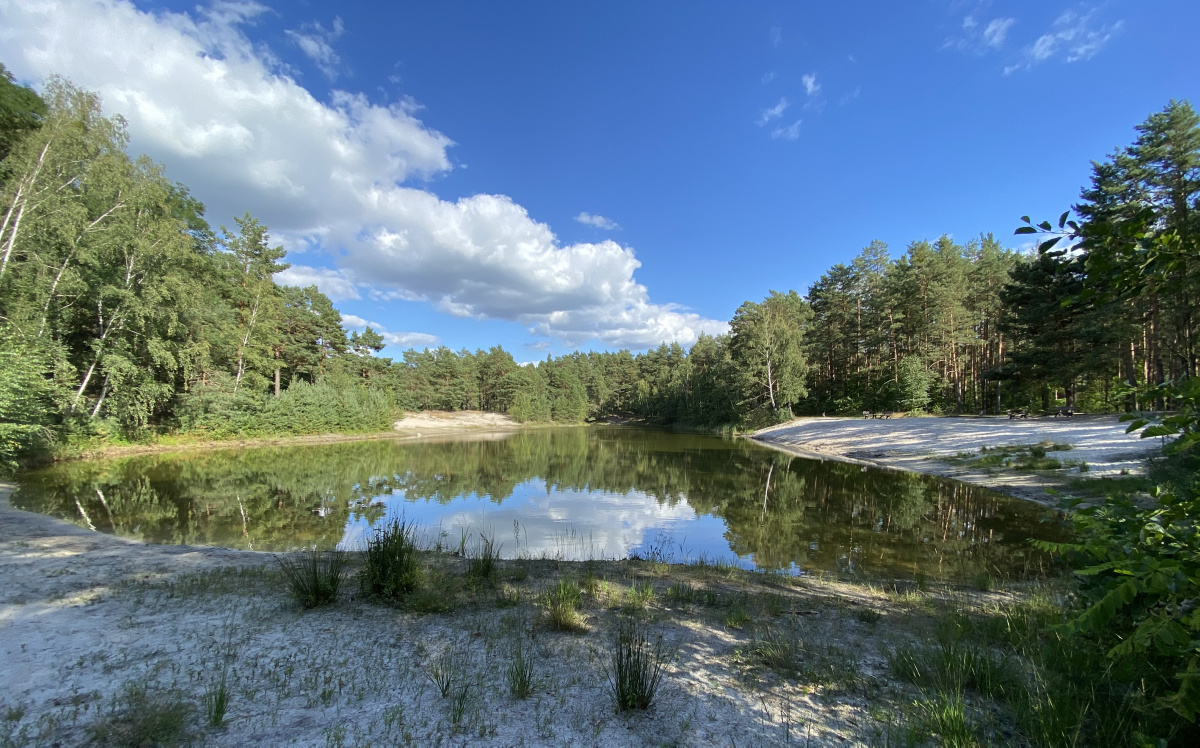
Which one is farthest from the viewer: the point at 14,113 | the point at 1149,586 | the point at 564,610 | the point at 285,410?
the point at 285,410

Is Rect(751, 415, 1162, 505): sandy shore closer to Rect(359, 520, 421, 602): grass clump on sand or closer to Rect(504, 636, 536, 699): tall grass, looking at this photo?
Rect(504, 636, 536, 699): tall grass

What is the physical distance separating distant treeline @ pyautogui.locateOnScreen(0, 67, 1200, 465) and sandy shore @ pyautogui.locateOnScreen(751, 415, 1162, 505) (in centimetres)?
300

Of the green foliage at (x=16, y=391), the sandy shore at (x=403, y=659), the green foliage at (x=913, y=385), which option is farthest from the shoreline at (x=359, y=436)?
the green foliage at (x=913, y=385)

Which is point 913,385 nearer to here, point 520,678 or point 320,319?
point 520,678

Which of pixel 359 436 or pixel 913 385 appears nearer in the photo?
pixel 913 385

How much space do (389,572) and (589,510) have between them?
871 centimetres

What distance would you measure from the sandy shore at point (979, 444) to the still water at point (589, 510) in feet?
4.62

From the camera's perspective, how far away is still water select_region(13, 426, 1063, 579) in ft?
29.6

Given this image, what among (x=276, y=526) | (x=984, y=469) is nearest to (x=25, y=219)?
(x=276, y=526)

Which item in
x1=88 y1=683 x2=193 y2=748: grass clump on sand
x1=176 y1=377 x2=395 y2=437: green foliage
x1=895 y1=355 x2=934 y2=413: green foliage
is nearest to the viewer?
x1=88 y1=683 x2=193 y2=748: grass clump on sand

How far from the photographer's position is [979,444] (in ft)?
64.6

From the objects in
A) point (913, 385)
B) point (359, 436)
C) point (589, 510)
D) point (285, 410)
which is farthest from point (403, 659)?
point (359, 436)

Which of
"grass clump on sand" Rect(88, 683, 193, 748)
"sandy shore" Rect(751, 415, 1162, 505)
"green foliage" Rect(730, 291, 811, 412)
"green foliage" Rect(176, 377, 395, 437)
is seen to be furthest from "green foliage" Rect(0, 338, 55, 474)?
"green foliage" Rect(730, 291, 811, 412)

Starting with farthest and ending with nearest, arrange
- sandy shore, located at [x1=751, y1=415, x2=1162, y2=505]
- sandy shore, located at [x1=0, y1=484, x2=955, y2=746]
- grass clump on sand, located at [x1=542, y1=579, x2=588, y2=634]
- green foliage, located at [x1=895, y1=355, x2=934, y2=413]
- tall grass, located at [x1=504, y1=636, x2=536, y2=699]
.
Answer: green foliage, located at [x1=895, y1=355, x2=934, y2=413] → sandy shore, located at [x1=751, y1=415, x2=1162, y2=505] → grass clump on sand, located at [x1=542, y1=579, x2=588, y2=634] → tall grass, located at [x1=504, y1=636, x2=536, y2=699] → sandy shore, located at [x1=0, y1=484, x2=955, y2=746]
